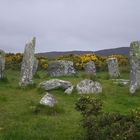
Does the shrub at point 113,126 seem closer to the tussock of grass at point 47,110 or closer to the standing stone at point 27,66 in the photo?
the tussock of grass at point 47,110

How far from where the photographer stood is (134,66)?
28.9 metres

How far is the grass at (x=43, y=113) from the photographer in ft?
52.1

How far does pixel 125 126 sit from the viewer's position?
13.5m

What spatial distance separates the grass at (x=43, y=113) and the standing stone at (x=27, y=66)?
A: 66cm

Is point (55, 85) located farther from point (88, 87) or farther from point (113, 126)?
point (113, 126)

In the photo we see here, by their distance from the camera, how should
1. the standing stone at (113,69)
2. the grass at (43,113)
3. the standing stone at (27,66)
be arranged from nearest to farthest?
the grass at (43,113), the standing stone at (27,66), the standing stone at (113,69)

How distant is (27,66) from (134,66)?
20.8 ft

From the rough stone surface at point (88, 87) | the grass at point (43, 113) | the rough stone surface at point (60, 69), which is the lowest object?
the grass at point (43, 113)

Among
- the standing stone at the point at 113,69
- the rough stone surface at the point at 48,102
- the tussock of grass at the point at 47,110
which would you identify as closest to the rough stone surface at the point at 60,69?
the standing stone at the point at 113,69

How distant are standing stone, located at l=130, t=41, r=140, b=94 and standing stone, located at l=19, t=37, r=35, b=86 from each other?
19.4 feet

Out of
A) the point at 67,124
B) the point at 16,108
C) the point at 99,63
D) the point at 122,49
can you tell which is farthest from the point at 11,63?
the point at 122,49

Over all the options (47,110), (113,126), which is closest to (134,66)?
(47,110)

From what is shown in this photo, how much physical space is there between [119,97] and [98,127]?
12.2 metres

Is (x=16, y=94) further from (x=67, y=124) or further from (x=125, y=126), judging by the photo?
(x=125, y=126)
